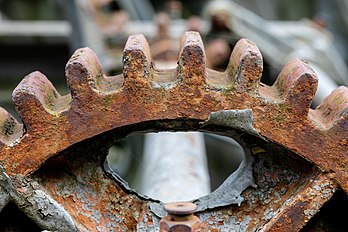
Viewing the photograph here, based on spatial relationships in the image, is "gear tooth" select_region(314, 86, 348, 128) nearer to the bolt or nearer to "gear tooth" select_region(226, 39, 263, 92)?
"gear tooth" select_region(226, 39, 263, 92)

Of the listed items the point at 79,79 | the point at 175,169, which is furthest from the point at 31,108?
the point at 175,169

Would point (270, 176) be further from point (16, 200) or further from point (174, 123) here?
point (16, 200)

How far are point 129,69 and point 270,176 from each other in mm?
391

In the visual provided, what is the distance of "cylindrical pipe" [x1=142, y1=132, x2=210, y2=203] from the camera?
7.88 feet

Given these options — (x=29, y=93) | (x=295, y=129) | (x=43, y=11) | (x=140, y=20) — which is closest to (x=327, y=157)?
(x=295, y=129)

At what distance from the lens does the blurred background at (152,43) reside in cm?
456

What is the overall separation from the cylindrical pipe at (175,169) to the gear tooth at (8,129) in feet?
2.15

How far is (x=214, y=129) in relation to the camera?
1587 millimetres

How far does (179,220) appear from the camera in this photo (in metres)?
1.47

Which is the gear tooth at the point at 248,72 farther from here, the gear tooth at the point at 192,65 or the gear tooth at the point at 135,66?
the gear tooth at the point at 135,66

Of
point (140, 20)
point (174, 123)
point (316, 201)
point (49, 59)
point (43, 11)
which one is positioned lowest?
point (316, 201)

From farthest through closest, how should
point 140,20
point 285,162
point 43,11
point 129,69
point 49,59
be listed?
point 43,11 < point 140,20 < point 49,59 < point 285,162 < point 129,69

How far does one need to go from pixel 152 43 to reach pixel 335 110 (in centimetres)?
316

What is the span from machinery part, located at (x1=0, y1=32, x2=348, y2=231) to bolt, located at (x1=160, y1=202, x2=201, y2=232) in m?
0.18
